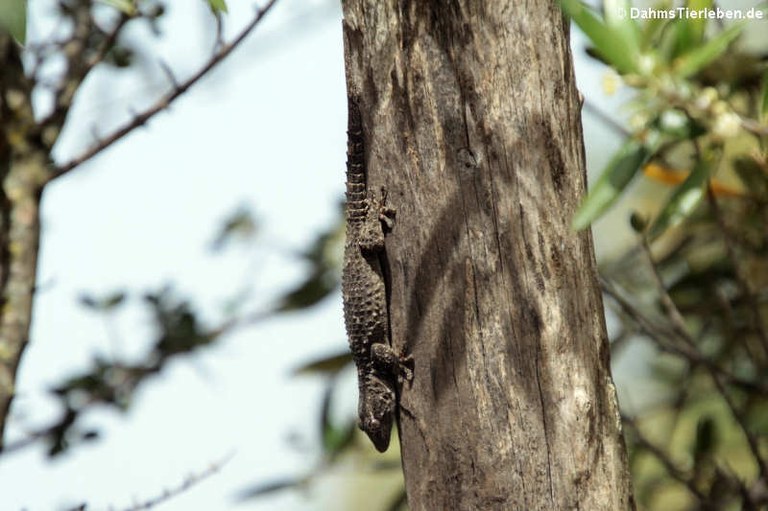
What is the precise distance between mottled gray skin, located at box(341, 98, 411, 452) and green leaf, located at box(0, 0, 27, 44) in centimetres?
97

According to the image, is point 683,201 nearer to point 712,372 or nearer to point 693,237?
point 712,372

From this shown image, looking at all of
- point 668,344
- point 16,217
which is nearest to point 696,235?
point 668,344

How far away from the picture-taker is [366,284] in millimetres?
2756

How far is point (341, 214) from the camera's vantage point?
4383 millimetres

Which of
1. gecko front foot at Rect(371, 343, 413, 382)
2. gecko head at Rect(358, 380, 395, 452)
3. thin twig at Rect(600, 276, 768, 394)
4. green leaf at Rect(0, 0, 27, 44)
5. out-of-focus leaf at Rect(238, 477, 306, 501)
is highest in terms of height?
green leaf at Rect(0, 0, 27, 44)

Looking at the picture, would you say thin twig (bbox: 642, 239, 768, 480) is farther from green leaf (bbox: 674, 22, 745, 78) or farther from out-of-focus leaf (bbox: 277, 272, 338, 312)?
out-of-focus leaf (bbox: 277, 272, 338, 312)

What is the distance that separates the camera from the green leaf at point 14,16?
1.62 meters

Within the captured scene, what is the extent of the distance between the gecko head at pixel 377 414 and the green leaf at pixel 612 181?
4.21ft

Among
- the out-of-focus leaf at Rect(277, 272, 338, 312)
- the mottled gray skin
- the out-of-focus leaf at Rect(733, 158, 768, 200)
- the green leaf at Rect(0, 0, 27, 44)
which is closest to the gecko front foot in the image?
the mottled gray skin

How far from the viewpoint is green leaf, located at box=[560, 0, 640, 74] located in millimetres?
1771

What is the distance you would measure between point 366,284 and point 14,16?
4.46 feet

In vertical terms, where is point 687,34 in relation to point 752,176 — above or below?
above

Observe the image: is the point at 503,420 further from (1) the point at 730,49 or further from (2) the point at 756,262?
(2) the point at 756,262

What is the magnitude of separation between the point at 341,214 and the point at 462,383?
2159mm
